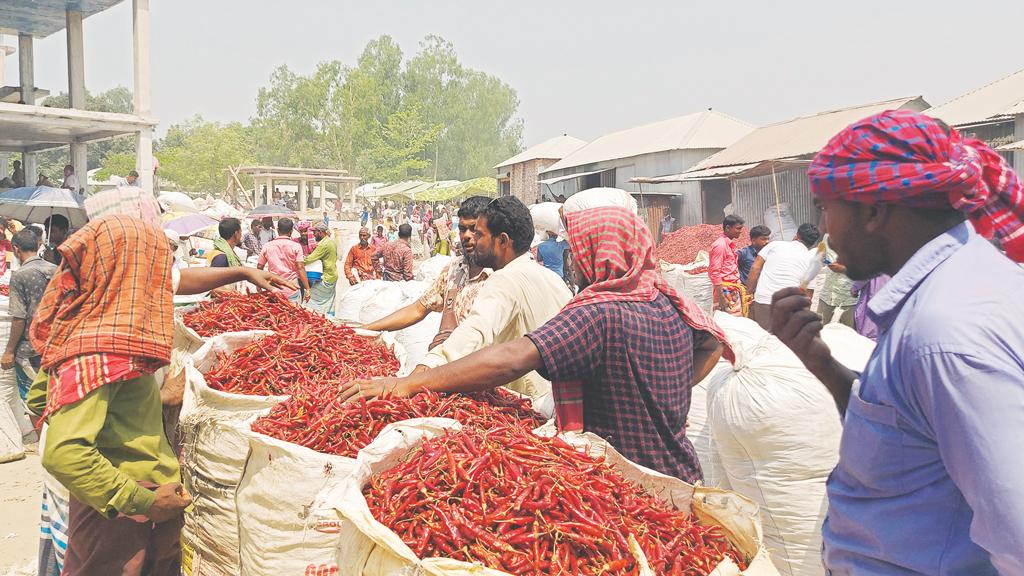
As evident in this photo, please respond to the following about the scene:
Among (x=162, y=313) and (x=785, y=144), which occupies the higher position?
(x=785, y=144)

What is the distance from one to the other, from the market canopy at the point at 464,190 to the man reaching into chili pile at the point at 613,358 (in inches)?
1528

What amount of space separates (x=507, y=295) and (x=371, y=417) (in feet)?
3.08

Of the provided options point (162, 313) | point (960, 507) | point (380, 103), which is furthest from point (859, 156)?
point (380, 103)

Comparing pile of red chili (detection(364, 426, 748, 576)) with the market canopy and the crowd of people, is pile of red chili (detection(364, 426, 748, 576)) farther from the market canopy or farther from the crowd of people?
the market canopy

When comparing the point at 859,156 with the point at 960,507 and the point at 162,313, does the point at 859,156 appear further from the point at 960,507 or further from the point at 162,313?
the point at 162,313

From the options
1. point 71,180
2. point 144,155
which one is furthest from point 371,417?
point 71,180

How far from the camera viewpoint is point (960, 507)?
4.04 ft

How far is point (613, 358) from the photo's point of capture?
7.60 feet

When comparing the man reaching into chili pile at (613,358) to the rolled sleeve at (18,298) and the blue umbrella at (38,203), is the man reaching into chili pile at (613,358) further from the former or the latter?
the blue umbrella at (38,203)

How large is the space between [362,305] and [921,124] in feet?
23.9

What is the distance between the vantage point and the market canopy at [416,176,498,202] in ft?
138

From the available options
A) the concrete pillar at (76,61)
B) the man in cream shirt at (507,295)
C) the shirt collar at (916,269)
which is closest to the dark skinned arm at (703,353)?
the man in cream shirt at (507,295)

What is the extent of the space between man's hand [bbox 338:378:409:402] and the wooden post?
1525 cm

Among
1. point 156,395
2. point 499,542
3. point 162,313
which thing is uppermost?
point 162,313
